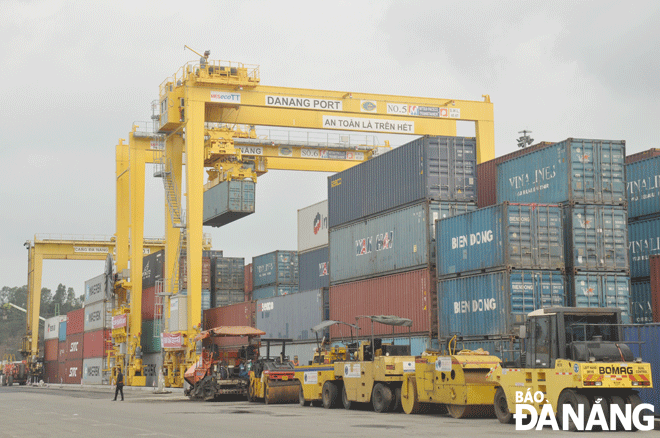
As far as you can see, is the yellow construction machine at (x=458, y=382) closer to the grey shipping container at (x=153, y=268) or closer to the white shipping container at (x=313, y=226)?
the white shipping container at (x=313, y=226)

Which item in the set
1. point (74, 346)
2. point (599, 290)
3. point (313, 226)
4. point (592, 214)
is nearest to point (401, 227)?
point (592, 214)

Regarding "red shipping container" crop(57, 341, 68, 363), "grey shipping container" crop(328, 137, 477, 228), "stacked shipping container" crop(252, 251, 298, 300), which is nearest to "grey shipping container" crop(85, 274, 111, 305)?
"red shipping container" crop(57, 341, 68, 363)

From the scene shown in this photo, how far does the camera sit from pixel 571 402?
51.8 feet

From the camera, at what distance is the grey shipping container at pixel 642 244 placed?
24.7 m

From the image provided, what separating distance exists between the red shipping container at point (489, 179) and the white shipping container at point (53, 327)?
171ft

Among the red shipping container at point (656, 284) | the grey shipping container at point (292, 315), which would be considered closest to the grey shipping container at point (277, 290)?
the grey shipping container at point (292, 315)

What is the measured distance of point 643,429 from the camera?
16.4 m

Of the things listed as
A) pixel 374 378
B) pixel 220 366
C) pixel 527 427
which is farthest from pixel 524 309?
pixel 220 366

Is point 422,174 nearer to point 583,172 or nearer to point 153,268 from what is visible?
point 583,172

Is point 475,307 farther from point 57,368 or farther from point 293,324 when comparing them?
point 57,368

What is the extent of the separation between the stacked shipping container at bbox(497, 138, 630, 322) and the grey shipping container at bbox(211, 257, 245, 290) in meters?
28.0

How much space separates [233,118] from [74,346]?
3559 centimetres

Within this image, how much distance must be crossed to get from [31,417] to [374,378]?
9051 millimetres

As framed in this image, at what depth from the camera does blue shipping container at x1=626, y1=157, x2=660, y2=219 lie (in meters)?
25.0
